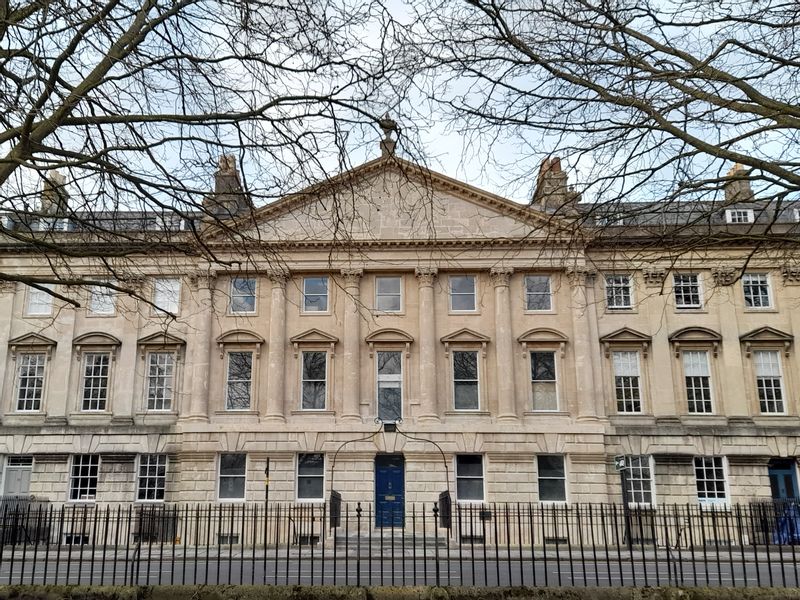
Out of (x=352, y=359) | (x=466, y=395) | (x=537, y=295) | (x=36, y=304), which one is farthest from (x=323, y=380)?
(x=36, y=304)

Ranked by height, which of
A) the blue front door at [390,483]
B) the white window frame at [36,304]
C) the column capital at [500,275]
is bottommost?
the blue front door at [390,483]

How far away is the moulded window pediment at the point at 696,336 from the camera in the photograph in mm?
29516

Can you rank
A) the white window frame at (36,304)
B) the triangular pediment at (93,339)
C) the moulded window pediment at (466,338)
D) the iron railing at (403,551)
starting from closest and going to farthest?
the iron railing at (403,551) < the moulded window pediment at (466,338) < the triangular pediment at (93,339) < the white window frame at (36,304)

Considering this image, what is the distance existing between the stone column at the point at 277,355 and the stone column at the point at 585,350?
477 inches

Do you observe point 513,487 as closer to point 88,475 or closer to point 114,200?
point 88,475

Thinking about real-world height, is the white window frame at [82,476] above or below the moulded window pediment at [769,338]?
below

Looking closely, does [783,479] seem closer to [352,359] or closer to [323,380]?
[352,359]

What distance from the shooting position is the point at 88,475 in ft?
95.6

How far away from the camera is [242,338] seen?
29.7 m

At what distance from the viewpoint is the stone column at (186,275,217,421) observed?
28938 mm

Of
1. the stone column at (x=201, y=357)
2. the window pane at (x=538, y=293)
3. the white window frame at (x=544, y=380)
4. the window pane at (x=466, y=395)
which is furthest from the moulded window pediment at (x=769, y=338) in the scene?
the stone column at (x=201, y=357)

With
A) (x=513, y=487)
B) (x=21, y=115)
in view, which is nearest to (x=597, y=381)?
(x=513, y=487)

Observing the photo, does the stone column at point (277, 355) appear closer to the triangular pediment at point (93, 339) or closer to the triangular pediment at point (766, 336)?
the triangular pediment at point (93, 339)

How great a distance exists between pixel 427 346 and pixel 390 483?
5781mm
